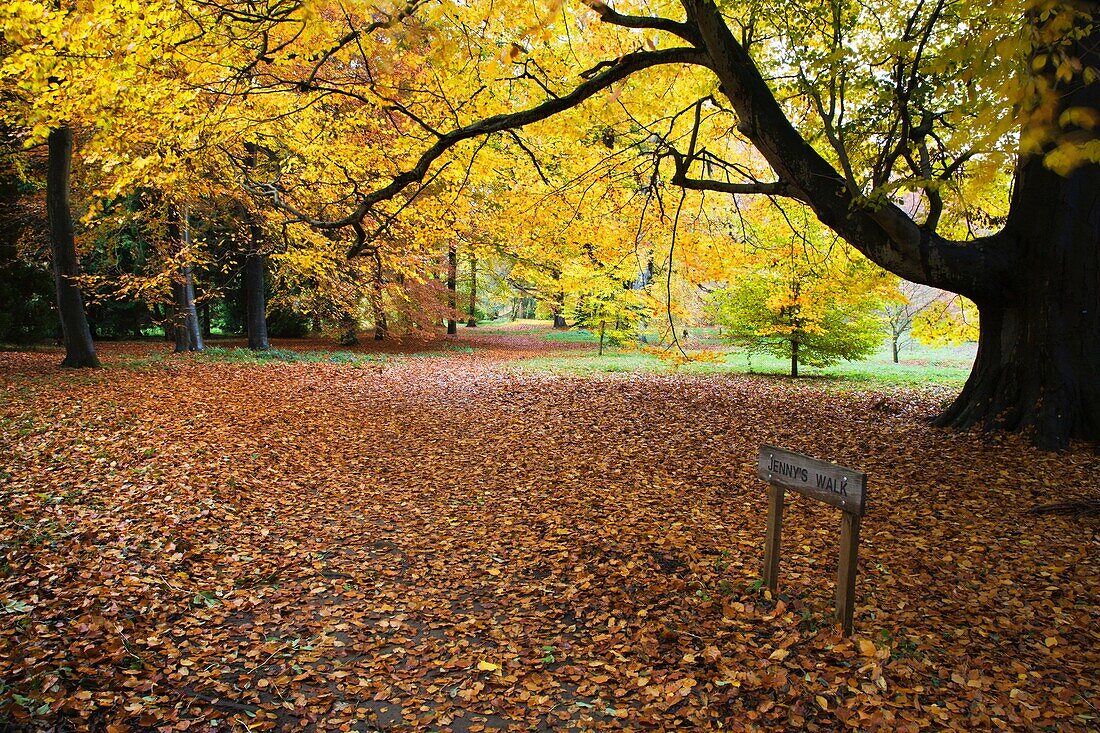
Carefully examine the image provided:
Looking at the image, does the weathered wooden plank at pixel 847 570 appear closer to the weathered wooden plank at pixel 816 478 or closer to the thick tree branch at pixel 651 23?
the weathered wooden plank at pixel 816 478

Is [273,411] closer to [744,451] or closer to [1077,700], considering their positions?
[744,451]

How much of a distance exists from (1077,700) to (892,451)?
4.68 metres

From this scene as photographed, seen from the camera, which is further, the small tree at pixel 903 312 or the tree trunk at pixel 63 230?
the small tree at pixel 903 312

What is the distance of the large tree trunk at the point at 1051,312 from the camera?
7.11 meters

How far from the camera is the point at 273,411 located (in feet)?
34.0

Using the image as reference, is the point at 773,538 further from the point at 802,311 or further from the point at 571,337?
the point at 571,337

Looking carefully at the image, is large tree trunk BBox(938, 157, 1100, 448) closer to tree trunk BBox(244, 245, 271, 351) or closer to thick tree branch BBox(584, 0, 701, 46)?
thick tree branch BBox(584, 0, 701, 46)

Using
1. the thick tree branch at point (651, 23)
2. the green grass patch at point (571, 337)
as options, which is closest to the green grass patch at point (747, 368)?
the green grass patch at point (571, 337)

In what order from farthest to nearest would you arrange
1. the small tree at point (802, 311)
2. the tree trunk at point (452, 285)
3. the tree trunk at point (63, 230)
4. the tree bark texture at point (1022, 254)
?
the tree trunk at point (452, 285) < the small tree at point (802, 311) < the tree trunk at point (63, 230) < the tree bark texture at point (1022, 254)

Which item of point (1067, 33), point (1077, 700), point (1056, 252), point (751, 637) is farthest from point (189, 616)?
point (1056, 252)

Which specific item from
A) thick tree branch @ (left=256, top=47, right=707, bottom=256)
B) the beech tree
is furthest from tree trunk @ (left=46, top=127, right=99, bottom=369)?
thick tree branch @ (left=256, top=47, right=707, bottom=256)

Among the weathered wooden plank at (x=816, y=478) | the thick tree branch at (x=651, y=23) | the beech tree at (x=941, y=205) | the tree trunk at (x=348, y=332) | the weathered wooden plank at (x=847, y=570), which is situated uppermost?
the thick tree branch at (x=651, y=23)

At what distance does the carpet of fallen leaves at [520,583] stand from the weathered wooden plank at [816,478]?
0.83 meters

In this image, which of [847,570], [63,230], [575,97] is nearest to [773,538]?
[847,570]
